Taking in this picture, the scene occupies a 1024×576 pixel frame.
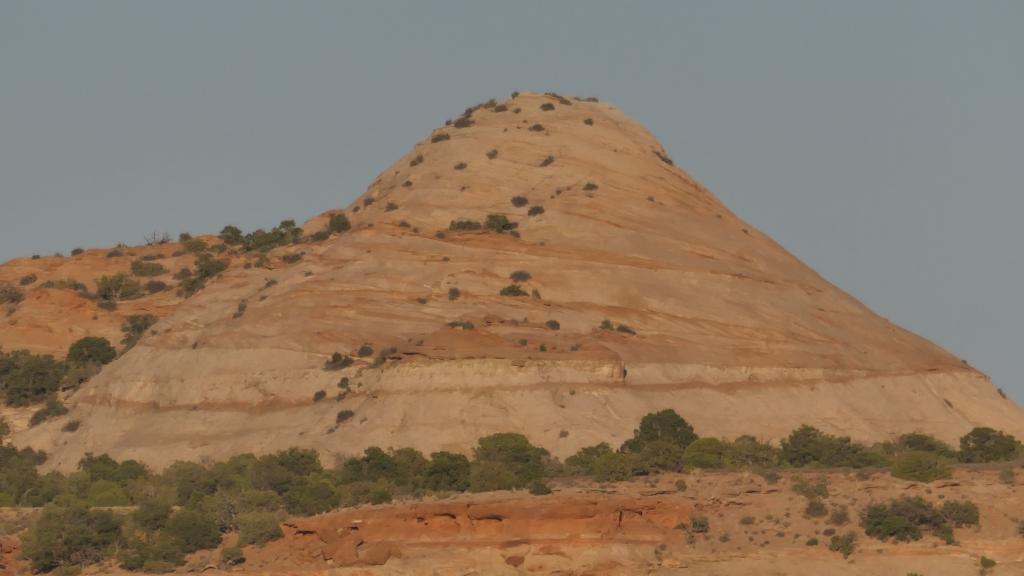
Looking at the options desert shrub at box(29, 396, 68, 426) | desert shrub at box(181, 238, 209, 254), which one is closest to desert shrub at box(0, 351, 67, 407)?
desert shrub at box(29, 396, 68, 426)

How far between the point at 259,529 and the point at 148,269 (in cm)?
6346

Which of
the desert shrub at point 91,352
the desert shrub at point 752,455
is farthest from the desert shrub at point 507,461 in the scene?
the desert shrub at point 91,352

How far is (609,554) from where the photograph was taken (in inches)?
2655

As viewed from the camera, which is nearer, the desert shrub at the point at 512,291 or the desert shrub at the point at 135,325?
the desert shrub at the point at 512,291

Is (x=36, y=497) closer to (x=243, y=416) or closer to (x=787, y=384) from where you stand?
(x=243, y=416)

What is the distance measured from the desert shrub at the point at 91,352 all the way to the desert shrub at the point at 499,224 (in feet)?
66.7

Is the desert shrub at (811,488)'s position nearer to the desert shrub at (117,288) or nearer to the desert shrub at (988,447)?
the desert shrub at (988,447)

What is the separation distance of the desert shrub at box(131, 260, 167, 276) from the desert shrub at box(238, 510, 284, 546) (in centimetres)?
6121

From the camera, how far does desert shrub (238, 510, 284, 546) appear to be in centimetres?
7250

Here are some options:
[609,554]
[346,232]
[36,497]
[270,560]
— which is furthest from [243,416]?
[609,554]

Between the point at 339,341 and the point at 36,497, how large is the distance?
17498 millimetres

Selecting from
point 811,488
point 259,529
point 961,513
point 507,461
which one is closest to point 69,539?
point 259,529

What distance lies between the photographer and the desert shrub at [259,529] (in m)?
72.5

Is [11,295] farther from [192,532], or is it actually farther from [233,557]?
[233,557]
